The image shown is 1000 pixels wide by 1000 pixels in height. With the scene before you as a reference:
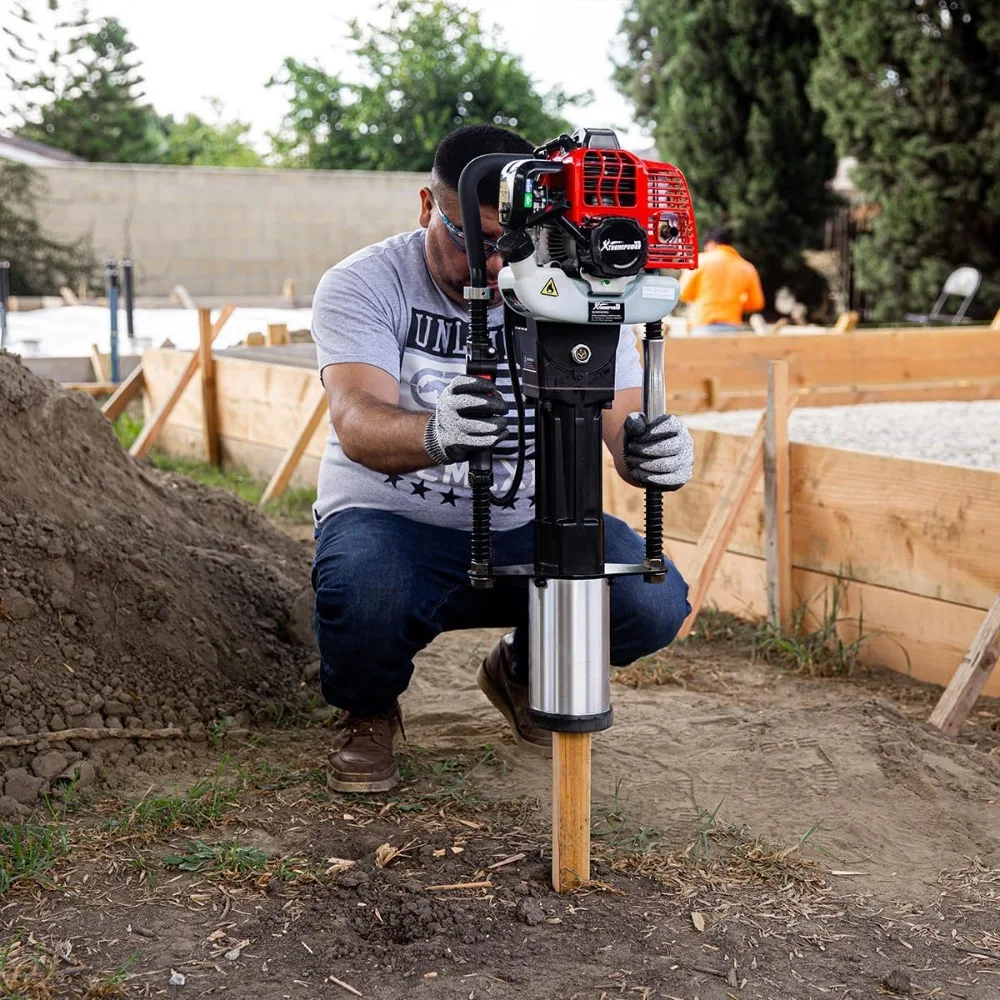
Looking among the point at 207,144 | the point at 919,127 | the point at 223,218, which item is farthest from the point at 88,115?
the point at 919,127

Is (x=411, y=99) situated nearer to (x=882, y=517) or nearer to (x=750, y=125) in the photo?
(x=750, y=125)

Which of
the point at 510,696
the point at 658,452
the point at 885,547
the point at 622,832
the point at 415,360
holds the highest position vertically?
the point at 415,360

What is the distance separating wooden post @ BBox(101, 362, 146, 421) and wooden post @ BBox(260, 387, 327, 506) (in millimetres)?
1815

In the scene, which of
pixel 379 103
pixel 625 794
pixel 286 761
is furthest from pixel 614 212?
pixel 379 103

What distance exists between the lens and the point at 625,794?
2875 millimetres

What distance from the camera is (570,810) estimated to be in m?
2.31

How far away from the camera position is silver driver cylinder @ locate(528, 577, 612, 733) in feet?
7.20

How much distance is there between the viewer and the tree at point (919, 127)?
43.5 feet

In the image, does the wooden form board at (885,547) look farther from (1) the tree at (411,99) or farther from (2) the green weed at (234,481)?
(1) the tree at (411,99)

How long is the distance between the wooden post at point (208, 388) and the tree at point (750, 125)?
10555 mm

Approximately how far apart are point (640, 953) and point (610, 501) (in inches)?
109

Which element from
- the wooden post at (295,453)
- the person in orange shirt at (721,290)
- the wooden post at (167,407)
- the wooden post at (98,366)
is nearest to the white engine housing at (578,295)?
the wooden post at (295,453)

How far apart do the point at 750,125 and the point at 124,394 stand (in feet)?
36.5

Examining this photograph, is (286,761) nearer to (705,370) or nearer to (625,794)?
(625,794)
